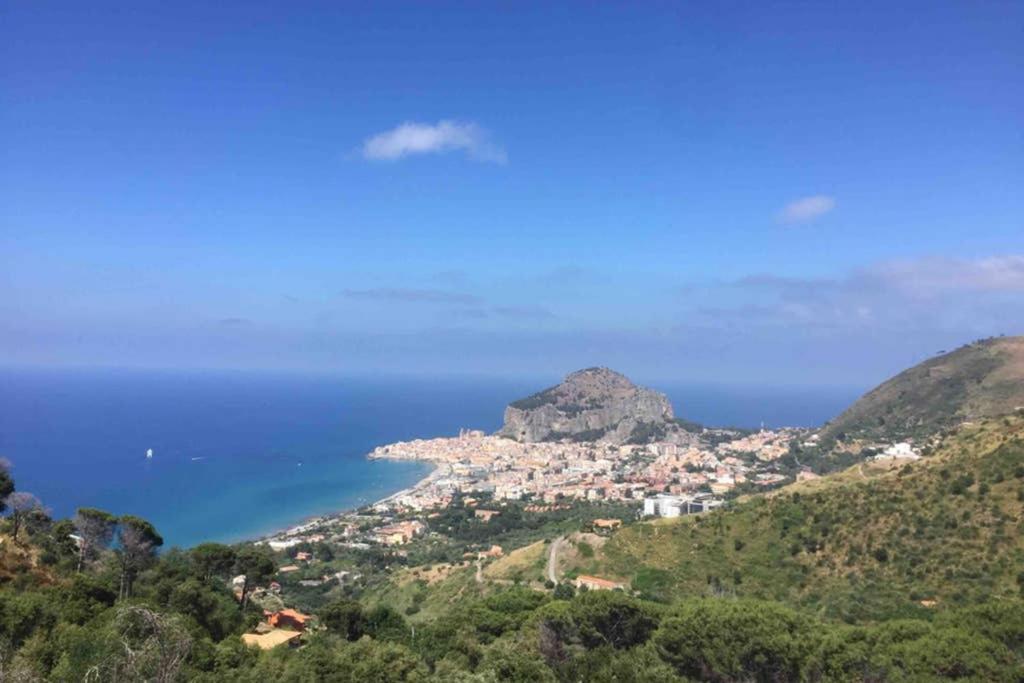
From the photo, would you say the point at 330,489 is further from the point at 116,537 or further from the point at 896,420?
the point at 896,420

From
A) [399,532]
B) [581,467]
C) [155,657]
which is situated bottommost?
[399,532]

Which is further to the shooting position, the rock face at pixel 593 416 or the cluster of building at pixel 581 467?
the rock face at pixel 593 416


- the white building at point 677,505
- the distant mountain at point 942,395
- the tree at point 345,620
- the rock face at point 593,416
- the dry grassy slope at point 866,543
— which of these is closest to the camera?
the tree at point 345,620

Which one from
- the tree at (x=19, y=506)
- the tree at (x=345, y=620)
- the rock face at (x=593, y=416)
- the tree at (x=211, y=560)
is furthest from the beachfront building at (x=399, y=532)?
the rock face at (x=593, y=416)

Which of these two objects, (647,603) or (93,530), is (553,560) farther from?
(93,530)

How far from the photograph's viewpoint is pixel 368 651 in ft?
43.7

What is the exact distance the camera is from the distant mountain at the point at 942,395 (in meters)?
58.5

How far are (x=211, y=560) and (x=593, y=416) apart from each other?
98948mm

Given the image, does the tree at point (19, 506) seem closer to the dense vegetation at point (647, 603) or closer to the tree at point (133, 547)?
the dense vegetation at point (647, 603)

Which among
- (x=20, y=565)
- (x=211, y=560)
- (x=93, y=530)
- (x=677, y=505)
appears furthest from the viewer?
(x=677, y=505)

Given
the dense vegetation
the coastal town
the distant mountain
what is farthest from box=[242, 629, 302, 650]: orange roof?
the distant mountain

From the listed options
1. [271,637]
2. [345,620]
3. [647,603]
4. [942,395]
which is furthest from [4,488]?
[942,395]

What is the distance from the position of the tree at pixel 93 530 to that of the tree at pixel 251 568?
4036mm

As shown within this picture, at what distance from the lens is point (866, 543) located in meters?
23.4
